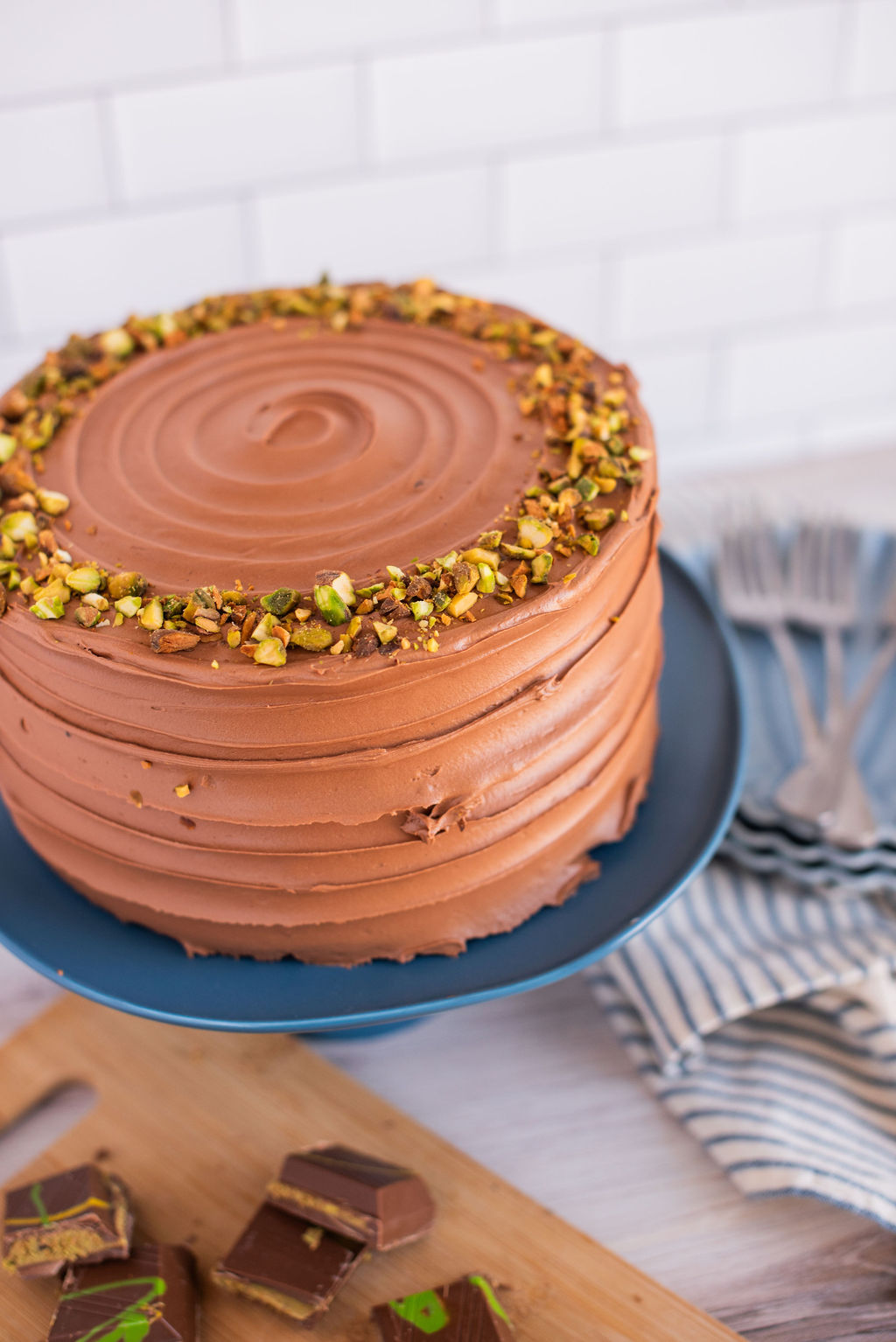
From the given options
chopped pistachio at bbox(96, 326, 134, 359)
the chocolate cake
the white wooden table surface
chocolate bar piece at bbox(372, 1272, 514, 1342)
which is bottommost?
the white wooden table surface

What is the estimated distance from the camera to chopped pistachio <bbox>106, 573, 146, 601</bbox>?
3.48 feet

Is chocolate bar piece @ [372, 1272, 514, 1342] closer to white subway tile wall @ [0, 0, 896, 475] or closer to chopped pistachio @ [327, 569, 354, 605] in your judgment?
chopped pistachio @ [327, 569, 354, 605]

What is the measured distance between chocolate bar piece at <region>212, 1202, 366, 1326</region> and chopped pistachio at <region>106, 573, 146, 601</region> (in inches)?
23.8

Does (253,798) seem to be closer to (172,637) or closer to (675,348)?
(172,637)

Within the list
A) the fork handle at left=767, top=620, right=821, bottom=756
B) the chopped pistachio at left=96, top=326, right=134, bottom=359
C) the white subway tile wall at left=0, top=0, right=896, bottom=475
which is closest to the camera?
the chopped pistachio at left=96, top=326, right=134, bottom=359

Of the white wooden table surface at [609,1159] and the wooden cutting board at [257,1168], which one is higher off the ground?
the wooden cutting board at [257,1168]

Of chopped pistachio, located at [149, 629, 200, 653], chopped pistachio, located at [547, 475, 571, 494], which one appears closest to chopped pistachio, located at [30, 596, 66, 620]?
chopped pistachio, located at [149, 629, 200, 653]

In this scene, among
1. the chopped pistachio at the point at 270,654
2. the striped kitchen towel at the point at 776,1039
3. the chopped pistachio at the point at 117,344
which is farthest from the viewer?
the chopped pistachio at the point at 117,344

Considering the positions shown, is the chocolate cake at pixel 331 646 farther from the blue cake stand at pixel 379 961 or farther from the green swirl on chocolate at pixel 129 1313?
the green swirl on chocolate at pixel 129 1313

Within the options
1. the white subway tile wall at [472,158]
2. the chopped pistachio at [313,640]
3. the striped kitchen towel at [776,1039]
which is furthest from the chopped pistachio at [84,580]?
the white subway tile wall at [472,158]

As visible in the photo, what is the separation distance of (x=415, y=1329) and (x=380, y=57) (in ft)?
6.10

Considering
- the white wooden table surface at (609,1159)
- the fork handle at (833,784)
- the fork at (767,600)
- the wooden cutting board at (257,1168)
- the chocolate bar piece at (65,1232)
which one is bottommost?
the white wooden table surface at (609,1159)

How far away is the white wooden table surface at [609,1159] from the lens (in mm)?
1164

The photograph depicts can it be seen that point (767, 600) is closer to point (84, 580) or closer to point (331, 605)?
point (331, 605)
